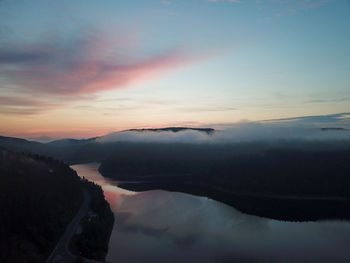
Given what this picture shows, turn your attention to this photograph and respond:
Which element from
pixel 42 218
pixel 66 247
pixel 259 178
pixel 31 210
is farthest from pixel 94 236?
pixel 259 178

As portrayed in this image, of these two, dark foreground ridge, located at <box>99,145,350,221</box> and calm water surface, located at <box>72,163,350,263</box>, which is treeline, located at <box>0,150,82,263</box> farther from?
dark foreground ridge, located at <box>99,145,350,221</box>

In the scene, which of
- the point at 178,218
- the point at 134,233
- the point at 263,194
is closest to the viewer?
the point at 134,233

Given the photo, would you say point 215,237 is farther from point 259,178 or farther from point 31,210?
point 259,178

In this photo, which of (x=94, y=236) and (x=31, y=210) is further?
(x=31, y=210)

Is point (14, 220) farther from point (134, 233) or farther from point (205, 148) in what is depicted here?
point (205, 148)

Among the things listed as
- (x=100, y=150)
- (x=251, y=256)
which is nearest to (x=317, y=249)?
(x=251, y=256)

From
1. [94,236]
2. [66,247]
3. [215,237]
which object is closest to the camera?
[66,247]
